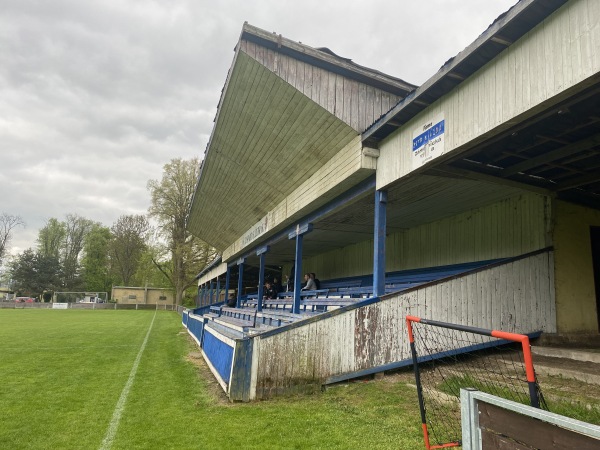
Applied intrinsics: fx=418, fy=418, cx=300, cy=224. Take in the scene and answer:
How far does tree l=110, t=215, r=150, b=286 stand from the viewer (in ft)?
215

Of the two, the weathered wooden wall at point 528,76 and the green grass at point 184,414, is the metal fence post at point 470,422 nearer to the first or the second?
the green grass at point 184,414

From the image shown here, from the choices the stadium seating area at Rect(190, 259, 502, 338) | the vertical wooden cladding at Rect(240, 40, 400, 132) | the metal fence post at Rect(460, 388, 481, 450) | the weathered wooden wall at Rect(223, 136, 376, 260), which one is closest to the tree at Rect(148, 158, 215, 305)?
the stadium seating area at Rect(190, 259, 502, 338)

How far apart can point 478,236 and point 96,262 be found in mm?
69807

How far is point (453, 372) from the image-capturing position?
20.6ft

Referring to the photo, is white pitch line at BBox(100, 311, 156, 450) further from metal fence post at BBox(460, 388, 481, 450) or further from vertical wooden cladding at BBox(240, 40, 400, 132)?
vertical wooden cladding at BBox(240, 40, 400, 132)

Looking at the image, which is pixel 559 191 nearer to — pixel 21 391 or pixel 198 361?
pixel 198 361

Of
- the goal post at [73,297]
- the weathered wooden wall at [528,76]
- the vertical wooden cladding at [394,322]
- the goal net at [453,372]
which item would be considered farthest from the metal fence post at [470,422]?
the goal post at [73,297]

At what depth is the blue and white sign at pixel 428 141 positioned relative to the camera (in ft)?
18.3

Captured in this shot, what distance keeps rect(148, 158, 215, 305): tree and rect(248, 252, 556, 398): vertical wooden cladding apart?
4053 centimetres

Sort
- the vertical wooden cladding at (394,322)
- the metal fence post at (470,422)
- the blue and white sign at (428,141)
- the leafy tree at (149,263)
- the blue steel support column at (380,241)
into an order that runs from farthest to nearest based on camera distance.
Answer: the leafy tree at (149,263) → the blue steel support column at (380,241) → the vertical wooden cladding at (394,322) → the blue and white sign at (428,141) → the metal fence post at (470,422)

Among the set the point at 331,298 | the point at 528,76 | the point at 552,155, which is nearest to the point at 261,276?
the point at 331,298

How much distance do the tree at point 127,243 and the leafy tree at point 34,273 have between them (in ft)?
28.4

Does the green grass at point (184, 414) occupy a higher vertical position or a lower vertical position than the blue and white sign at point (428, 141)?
lower

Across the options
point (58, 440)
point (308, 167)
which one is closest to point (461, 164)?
point (308, 167)
